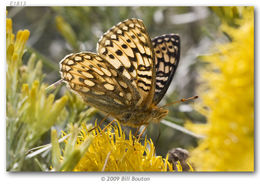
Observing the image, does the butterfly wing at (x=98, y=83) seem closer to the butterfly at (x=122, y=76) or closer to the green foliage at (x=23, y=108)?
the butterfly at (x=122, y=76)

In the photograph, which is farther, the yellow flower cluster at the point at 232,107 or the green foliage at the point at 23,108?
the green foliage at the point at 23,108

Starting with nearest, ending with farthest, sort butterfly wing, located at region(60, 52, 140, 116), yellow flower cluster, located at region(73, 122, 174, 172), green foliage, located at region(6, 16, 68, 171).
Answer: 1. green foliage, located at region(6, 16, 68, 171)
2. yellow flower cluster, located at region(73, 122, 174, 172)
3. butterfly wing, located at region(60, 52, 140, 116)

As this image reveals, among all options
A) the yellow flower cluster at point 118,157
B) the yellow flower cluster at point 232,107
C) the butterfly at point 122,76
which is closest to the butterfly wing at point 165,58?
the butterfly at point 122,76

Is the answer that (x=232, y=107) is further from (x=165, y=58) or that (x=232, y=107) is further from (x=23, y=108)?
(x=23, y=108)

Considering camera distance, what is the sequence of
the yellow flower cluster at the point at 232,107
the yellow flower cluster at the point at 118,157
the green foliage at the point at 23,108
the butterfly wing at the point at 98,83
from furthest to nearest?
1. the butterfly wing at the point at 98,83
2. the yellow flower cluster at the point at 118,157
3. the green foliage at the point at 23,108
4. the yellow flower cluster at the point at 232,107

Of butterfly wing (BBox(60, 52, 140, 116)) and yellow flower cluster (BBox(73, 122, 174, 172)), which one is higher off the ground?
butterfly wing (BBox(60, 52, 140, 116))

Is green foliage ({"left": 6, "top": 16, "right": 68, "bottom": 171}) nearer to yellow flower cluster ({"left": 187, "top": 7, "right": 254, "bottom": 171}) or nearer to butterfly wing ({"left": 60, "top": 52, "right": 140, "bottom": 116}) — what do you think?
butterfly wing ({"left": 60, "top": 52, "right": 140, "bottom": 116})

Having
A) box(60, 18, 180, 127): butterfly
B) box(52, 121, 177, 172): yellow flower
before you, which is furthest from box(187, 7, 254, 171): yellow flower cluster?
box(60, 18, 180, 127): butterfly
